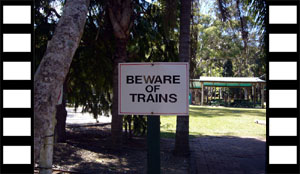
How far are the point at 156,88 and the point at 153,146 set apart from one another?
629 mm

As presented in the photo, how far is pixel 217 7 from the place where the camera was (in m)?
8.59

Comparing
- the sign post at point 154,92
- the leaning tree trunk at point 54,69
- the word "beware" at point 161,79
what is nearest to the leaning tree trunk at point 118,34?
the leaning tree trunk at point 54,69

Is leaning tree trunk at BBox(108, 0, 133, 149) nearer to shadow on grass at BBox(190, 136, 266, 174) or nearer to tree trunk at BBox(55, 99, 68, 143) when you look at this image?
tree trunk at BBox(55, 99, 68, 143)

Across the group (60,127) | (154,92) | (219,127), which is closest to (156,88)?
(154,92)

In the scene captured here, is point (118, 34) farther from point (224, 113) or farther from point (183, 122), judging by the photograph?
point (224, 113)

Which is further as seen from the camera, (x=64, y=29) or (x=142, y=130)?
(x=142, y=130)

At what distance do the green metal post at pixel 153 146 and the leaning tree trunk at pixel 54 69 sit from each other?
101 cm

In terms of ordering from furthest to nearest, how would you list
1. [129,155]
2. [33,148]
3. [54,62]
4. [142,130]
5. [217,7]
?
[142,130] < [217,7] < [129,155] < [54,62] < [33,148]

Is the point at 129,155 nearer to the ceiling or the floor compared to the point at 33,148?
nearer to the floor

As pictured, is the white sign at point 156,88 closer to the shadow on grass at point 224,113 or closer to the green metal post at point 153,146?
the green metal post at point 153,146

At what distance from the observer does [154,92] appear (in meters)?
3.32

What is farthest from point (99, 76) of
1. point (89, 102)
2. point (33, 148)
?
point (33, 148)

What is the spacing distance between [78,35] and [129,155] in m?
4.92

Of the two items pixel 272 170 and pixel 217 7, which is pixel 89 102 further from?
pixel 272 170
